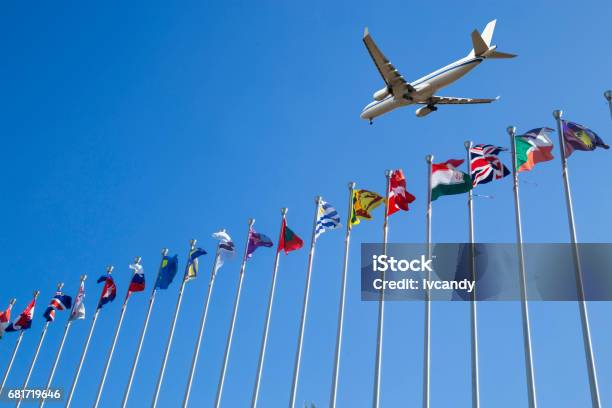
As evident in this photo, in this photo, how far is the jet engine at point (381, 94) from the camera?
40656 mm

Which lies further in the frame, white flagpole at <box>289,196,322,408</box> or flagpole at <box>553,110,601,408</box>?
white flagpole at <box>289,196,322,408</box>

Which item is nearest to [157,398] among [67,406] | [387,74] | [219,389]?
[219,389]

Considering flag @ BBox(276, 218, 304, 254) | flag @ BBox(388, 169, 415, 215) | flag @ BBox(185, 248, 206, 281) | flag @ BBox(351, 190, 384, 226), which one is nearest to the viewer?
flag @ BBox(388, 169, 415, 215)

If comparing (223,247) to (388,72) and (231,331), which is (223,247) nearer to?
(231,331)

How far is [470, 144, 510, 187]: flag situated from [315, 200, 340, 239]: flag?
25.5 feet

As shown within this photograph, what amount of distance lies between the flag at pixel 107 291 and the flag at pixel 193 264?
19.4 ft

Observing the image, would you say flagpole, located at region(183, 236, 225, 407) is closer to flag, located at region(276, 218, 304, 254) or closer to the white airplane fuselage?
flag, located at region(276, 218, 304, 254)

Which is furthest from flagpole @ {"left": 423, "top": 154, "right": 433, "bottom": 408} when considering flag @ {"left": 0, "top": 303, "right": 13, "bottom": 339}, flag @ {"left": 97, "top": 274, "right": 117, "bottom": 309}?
flag @ {"left": 0, "top": 303, "right": 13, "bottom": 339}

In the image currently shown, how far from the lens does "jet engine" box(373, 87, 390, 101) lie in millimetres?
40656

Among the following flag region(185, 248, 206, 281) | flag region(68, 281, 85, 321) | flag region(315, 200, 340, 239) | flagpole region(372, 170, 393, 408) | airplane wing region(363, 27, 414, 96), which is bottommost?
flagpole region(372, 170, 393, 408)

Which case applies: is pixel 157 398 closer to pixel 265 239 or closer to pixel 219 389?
pixel 219 389

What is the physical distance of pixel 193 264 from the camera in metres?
33.6

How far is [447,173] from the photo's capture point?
26.3m

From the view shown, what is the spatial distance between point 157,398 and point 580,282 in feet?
73.0
